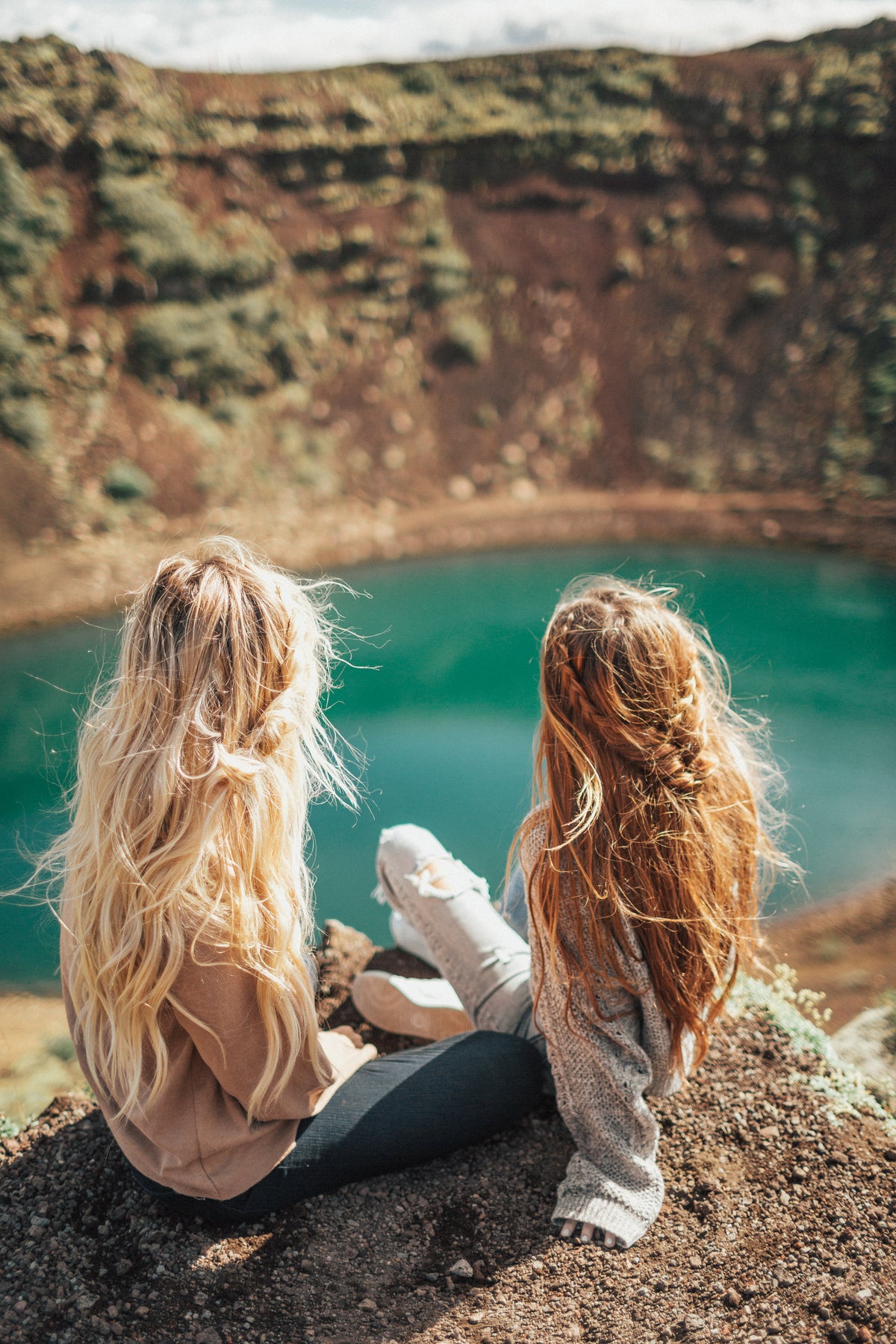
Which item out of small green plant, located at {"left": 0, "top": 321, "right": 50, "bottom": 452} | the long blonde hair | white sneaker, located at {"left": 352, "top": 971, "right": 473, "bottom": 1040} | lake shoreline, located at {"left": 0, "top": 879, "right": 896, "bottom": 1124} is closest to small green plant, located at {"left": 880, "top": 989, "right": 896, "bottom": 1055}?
lake shoreline, located at {"left": 0, "top": 879, "right": 896, "bottom": 1124}

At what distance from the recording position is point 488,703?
6.54 meters

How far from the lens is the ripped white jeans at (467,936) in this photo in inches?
85.4

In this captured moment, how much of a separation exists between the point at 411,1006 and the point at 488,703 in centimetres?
413

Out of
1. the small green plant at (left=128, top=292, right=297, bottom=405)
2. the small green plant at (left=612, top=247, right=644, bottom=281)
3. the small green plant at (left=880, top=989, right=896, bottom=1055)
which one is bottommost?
the small green plant at (left=880, top=989, right=896, bottom=1055)

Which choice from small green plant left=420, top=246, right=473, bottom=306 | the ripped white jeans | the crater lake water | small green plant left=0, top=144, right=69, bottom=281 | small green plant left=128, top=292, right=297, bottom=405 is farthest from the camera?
small green plant left=420, top=246, right=473, bottom=306

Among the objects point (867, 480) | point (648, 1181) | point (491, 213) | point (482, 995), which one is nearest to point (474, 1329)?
point (648, 1181)

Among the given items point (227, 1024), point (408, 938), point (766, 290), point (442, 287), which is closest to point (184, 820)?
point (227, 1024)

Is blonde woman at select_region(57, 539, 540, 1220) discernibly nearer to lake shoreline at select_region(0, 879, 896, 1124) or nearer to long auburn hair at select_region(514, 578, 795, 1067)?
long auburn hair at select_region(514, 578, 795, 1067)

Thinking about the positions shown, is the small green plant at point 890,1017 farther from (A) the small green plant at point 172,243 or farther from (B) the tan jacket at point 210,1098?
(A) the small green plant at point 172,243

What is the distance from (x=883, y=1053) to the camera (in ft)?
9.32

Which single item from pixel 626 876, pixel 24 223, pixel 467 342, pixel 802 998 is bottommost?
pixel 802 998

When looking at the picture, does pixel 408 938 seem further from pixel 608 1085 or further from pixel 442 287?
pixel 442 287

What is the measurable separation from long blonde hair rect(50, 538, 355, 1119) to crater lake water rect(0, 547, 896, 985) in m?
1.91

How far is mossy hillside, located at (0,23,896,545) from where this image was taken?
10.9 m
